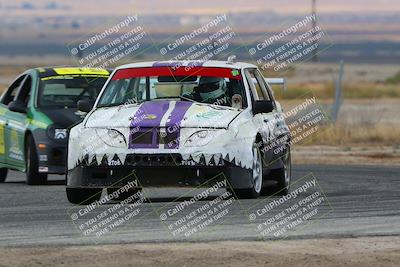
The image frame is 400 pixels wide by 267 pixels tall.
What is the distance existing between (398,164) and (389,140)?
602 centimetres

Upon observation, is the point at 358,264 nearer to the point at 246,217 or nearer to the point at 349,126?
the point at 246,217

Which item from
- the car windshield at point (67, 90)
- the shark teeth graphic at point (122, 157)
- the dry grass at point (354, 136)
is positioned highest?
the shark teeth graphic at point (122, 157)

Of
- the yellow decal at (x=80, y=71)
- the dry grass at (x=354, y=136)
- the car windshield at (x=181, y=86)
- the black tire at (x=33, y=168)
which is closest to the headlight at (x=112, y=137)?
the car windshield at (x=181, y=86)

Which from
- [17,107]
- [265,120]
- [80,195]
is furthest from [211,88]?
[17,107]

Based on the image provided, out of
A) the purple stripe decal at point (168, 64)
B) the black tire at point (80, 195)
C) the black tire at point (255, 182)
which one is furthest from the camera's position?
the purple stripe decal at point (168, 64)

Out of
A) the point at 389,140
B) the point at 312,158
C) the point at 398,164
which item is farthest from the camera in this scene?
the point at 389,140

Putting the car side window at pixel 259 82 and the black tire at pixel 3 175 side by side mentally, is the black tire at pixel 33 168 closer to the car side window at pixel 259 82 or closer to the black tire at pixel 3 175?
the black tire at pixel 3 175

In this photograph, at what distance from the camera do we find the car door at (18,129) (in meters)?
17.8

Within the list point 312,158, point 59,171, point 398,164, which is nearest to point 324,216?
point 59,171

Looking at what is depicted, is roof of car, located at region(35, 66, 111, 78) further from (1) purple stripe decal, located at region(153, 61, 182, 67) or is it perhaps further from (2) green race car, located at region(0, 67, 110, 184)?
(1) purple stripe decal, located at region(153, 61, 182, 67)

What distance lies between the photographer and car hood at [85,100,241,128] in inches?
530

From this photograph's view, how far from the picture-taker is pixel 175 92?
49.0 ft

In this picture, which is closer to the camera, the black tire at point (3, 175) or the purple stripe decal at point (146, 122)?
the purple stripe decal at point (146, 122)

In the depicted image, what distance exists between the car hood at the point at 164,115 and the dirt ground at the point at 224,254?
3.10 metres
